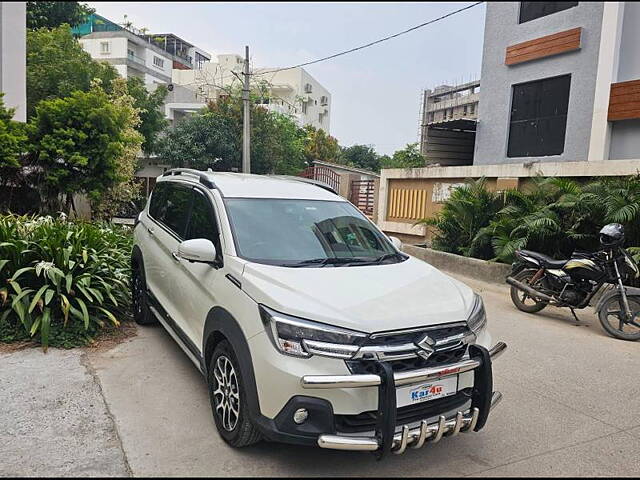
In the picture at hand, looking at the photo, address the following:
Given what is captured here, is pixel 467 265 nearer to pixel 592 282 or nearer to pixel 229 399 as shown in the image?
pixel 592 282

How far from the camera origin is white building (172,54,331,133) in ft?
104

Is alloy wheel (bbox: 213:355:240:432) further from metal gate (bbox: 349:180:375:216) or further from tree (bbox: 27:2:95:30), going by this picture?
tree (bbox: 27:2:95:30)

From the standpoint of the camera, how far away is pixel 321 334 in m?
2.71

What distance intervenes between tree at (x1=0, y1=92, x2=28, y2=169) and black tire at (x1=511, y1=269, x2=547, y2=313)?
8031 millimetres

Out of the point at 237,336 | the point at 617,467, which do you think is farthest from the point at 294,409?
the point at 617,467

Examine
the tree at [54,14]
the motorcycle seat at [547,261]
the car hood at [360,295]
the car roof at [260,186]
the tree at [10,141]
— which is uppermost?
the tree at [54,14]

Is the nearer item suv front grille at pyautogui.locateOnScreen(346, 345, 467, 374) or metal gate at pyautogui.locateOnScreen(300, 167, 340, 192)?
suv front grille at pyautogui.locateOnScreen(346, 345, 467, 374)

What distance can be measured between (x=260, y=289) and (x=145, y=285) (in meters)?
2.70

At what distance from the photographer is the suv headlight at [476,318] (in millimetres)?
3137

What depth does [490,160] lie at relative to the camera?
13.1 metres

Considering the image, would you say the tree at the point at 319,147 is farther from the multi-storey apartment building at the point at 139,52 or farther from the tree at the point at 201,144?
the tree at the point at 201,144

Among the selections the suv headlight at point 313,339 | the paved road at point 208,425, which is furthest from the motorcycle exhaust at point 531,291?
the suv headlight at point 313,339

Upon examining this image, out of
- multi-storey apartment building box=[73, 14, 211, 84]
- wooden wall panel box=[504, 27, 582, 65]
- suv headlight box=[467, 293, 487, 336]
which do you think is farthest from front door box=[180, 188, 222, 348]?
multi-storey apartment building box=[73, 14, 211, 84]

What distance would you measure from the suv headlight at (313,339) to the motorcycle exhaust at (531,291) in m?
4.63
